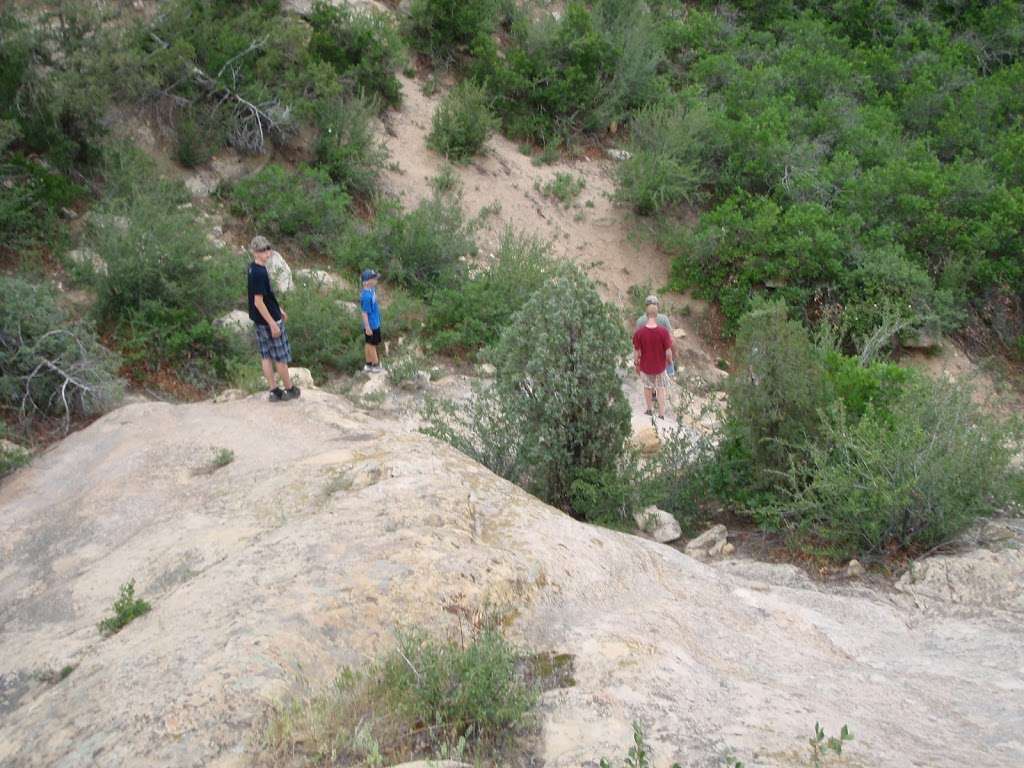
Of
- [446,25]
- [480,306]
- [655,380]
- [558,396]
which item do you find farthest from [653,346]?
[446,25]

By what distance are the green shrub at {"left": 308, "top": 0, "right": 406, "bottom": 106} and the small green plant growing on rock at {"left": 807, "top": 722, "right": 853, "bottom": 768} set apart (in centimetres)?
1418

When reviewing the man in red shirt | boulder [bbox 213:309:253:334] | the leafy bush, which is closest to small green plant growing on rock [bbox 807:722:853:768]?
the man in red shirt

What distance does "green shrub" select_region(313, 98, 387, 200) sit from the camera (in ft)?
46.5

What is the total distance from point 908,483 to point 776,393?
142cm

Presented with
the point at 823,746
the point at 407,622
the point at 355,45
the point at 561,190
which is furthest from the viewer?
the point at 561,190

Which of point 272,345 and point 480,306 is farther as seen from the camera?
point 480,306

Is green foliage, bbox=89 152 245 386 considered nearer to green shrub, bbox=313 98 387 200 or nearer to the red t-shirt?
green shrub, bbox=313 98 387 200

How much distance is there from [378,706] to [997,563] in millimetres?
4429

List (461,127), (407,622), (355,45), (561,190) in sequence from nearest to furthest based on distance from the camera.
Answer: (407,622) < (355,45) < (461,127) < (561,190)

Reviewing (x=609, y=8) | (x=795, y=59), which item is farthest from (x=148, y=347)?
(x=795, y=59)

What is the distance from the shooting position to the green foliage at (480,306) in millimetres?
11453

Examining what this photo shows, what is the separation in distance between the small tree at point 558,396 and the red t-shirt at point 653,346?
2.54 metres

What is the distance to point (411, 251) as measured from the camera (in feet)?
41.9

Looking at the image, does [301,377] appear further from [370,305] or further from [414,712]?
[414,712]
